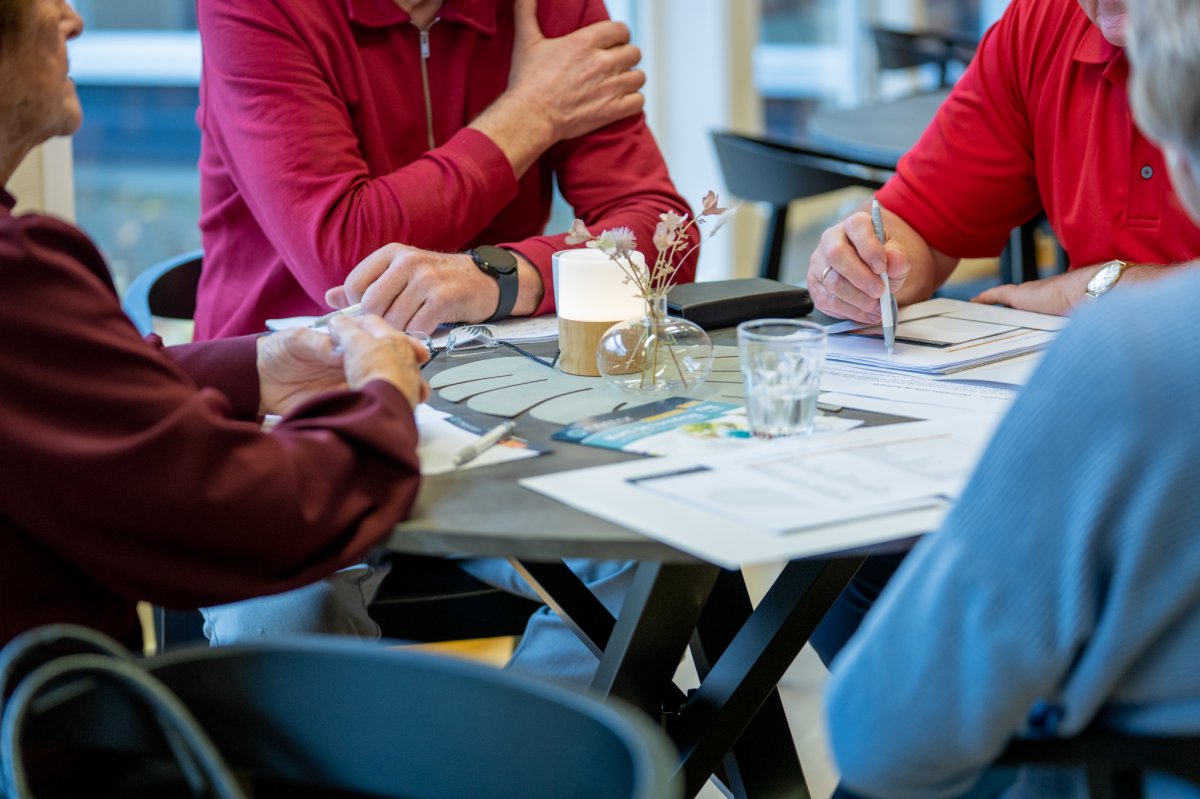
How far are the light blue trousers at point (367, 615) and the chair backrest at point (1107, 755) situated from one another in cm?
72

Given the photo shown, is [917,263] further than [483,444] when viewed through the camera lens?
Yes

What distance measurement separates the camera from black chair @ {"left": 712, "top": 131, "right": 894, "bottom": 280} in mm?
3068

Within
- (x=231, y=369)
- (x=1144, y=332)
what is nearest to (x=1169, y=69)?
(x=1144, y=332)

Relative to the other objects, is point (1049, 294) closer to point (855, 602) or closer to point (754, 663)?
point (855, 602)

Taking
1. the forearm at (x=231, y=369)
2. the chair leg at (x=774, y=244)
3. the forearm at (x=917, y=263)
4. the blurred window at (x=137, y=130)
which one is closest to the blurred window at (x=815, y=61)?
the chair leg at (x=774, y=244)

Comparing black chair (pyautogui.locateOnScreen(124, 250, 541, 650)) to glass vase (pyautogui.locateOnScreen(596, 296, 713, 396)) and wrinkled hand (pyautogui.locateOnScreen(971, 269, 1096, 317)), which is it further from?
wrinkled hand (pyautogui.locateOnScreen(971, 269, 1096, 317))

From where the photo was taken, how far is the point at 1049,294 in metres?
1.77

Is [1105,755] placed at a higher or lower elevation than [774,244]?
higher

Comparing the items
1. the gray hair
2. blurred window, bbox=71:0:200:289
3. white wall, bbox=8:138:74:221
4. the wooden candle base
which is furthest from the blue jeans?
blurred window, bbox=71:0:200:289

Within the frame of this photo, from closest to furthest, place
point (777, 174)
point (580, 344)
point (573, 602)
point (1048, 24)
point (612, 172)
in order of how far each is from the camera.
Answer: point (580, 344) → point (573, 602) → point (1048, 24) → point (612, 172) → point (777, 174)

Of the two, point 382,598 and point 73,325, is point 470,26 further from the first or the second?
point 73,325

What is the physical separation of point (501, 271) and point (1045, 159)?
0.85 meters

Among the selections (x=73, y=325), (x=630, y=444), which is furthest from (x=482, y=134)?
(x=73, y=325)

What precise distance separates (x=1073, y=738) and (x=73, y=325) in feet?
2.67
